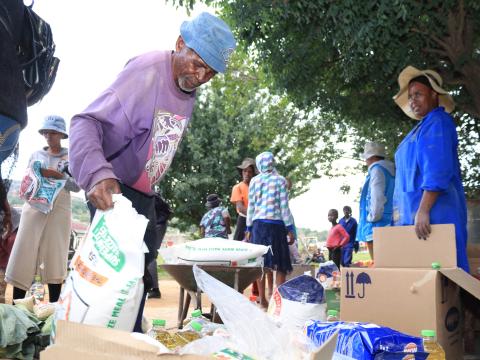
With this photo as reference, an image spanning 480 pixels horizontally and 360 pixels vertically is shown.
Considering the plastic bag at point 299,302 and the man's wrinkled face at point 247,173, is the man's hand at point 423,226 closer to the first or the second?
the plastic bag at point 299,302

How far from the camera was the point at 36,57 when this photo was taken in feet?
7.84

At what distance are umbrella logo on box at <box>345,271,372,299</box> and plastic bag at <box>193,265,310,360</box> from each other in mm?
1696

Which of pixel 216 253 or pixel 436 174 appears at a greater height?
pixel 436 174

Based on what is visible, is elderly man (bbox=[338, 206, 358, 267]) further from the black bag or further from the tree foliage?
the black bag

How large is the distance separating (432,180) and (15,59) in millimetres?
2822

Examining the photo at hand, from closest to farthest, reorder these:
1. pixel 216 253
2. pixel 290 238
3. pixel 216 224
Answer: pixel 216 253 → pixel 290 238 → pixel 216 224

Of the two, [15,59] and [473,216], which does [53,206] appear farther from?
[473,216]

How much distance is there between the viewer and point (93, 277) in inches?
78.5

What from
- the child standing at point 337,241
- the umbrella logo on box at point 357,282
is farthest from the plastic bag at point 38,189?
the child standing at point 337,241

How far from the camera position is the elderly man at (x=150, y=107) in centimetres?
266

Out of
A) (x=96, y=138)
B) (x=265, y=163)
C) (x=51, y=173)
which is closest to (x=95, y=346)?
(x=96, y=138)

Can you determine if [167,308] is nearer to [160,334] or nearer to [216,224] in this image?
[216,224]

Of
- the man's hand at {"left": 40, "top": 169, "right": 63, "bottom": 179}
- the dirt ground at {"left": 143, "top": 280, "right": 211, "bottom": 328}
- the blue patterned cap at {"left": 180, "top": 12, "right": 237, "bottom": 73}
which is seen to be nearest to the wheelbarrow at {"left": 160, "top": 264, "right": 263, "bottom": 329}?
the dirt ground at {"left": 143, "top": 280, "right": 211, "bottom": 328}

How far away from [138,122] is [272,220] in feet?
16.6
